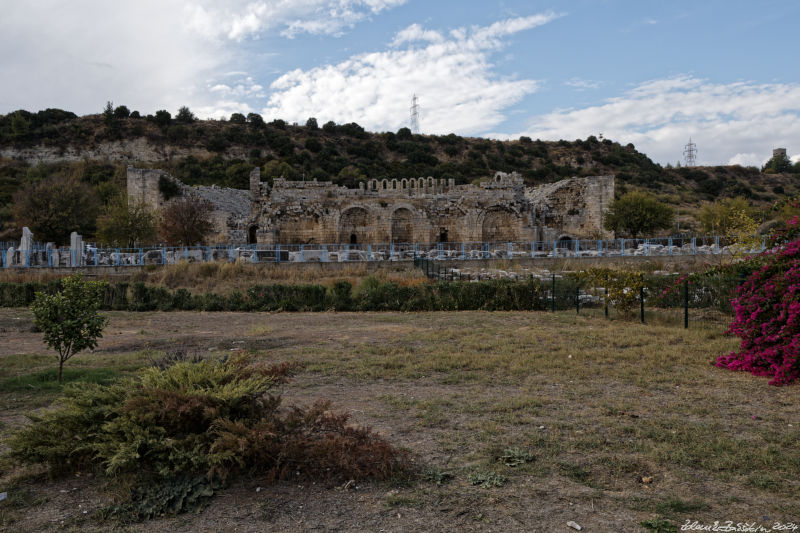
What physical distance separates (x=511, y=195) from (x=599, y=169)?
41227mm

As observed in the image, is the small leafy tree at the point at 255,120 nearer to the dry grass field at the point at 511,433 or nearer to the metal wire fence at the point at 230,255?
the metal wire fence at the point at 230,255

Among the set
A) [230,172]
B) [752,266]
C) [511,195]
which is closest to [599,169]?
[511,195]

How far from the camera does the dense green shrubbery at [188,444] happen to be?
3.81 metres

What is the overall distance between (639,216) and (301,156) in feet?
137

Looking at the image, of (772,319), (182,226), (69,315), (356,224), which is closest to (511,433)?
(772,319)

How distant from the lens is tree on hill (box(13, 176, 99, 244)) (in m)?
29.2

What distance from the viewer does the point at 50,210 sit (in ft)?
95.8

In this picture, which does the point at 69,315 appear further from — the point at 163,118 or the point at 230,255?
the point at 163,118

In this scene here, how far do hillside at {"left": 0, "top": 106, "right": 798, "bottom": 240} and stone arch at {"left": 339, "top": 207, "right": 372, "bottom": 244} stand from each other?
20.2 meters

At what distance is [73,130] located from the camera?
62.5 meters

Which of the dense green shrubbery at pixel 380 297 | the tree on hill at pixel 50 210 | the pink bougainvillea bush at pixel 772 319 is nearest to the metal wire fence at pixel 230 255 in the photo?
the tree on hill at pixel 50 210

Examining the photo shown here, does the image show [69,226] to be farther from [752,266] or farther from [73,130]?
[73,130]

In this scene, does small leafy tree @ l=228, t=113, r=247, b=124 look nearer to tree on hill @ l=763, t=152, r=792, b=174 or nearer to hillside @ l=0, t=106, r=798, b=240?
hillside @ l=0, t=106, r=798, b=240

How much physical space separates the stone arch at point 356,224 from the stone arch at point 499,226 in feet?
26.5
